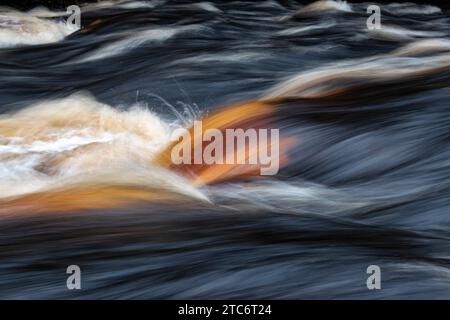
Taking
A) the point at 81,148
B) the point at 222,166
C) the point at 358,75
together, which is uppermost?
the point at 358,75

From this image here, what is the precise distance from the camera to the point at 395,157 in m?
6.79

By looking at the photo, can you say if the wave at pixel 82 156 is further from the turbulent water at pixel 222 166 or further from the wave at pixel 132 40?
the wave at pixel 132 40

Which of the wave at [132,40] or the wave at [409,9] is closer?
the wave at [132,40]

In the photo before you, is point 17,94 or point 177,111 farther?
point 17,94

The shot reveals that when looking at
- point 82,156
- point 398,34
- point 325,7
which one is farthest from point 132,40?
Result: point 82,156

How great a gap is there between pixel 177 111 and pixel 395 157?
2118 millimetres

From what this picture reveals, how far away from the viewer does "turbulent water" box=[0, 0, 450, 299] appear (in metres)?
4.96

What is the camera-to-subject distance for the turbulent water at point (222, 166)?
496 cm

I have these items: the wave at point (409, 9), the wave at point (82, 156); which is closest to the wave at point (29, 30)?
the wave at point (82, 156)

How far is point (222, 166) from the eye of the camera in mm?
6895

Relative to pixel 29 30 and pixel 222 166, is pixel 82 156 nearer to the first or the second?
pixel 222 166
